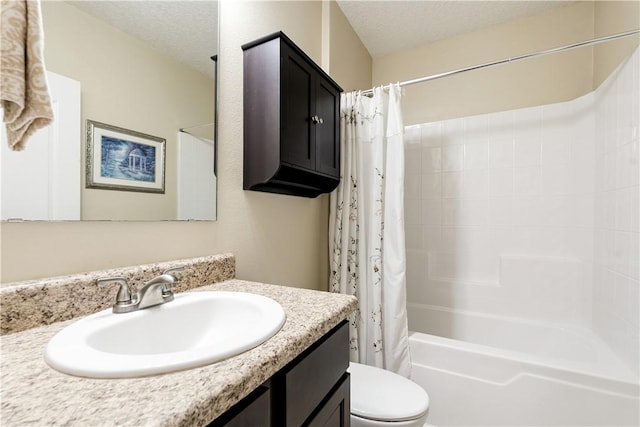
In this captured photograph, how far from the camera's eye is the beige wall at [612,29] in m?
1.39

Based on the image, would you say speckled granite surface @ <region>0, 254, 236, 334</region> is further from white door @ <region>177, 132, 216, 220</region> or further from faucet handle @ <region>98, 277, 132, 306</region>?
white door @ <region>177, 132, 216, 220</region>

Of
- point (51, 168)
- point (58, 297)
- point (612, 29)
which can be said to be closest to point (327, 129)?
point (51, 168)

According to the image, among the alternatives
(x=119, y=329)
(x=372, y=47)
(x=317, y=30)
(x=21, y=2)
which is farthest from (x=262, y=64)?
(x=372, y=47)

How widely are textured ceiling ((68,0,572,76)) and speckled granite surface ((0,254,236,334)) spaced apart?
65 cm

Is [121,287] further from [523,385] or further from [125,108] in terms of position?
[523,385]

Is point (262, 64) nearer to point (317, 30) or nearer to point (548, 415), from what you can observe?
point (317, 30)

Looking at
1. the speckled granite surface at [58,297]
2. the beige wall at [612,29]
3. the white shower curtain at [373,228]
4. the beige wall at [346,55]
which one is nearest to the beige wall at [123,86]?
the speckled granite surface at [58,297]

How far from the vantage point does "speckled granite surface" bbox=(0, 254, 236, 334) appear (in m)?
0.56

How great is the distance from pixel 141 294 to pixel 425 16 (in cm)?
234

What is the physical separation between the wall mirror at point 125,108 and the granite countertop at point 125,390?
1.00ft

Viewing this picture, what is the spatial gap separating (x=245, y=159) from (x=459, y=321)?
1891 millimetres

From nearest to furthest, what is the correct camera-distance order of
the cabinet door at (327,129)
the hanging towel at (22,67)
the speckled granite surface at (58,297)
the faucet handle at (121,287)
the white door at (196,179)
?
the hanging towel at (22,67), the speckled granite surface at (58,297), the faucet handle at (121,287), the white door at (196,179), the cabinet door at (327,129)

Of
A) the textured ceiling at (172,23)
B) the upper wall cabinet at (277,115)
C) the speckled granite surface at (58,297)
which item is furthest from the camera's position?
the upper wall cabinet at (277,115)

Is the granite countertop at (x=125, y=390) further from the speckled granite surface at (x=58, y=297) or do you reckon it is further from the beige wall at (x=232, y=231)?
the beige wall at (x=232, y=231)
